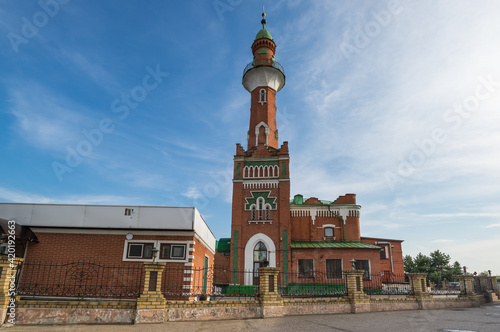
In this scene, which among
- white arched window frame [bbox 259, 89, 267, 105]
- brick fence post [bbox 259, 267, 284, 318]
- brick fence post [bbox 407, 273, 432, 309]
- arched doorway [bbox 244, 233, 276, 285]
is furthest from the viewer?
white arched window frame [bbox 259, 89, 267, 105]

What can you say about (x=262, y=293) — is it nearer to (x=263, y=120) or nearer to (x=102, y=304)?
(x=102, y=304)

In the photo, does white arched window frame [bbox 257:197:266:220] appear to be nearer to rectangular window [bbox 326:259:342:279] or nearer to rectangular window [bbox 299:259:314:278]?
rectangular window [bbox 299:259:314:278]

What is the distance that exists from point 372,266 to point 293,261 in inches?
250

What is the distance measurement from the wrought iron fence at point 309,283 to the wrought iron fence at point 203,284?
224cm

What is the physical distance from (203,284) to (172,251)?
4.68m

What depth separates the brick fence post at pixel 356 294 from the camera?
1353 cm

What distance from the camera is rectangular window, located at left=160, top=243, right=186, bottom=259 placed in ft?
53.2

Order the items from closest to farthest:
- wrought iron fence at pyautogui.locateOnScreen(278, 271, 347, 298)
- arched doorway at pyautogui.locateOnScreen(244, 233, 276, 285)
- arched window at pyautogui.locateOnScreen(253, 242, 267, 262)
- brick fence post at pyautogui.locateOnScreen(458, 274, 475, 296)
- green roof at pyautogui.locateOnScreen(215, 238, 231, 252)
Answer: brick fence post at pyautogui.locateOnScreen(458, 274, 475, 296), wrought iron fence at pyautogui.locateOnScreen(278, 271, 347, 298), arched doorway at pyautogui.locateOnScreen(244, 233, 276, 285), arched window at pyautogui.locateOnScreen(253, 242, 267, 262), green roof at pyautogui.locateOnScreen(215, 238, 231, 252)

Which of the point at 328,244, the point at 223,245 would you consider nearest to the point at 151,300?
the point at 328,244

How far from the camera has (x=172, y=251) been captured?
16.3 metres

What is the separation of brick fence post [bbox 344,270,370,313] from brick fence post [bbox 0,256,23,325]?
12.7 m

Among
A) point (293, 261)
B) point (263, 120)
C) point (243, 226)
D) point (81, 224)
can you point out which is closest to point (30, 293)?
point (81, 224)

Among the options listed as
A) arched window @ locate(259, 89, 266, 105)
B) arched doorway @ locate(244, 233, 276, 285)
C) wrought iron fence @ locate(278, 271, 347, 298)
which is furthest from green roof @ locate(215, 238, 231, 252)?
arched window @ locate(259, 89, 266, 105)

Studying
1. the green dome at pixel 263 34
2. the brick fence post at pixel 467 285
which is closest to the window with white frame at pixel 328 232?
the brick fence post at pixel 467 285
